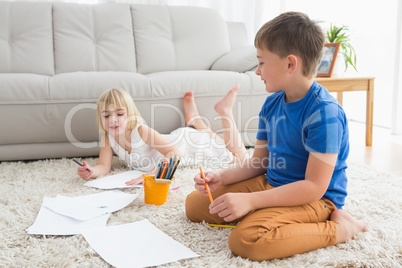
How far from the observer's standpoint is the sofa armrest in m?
2.28

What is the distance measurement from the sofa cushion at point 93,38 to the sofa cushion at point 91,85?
0.52 metres

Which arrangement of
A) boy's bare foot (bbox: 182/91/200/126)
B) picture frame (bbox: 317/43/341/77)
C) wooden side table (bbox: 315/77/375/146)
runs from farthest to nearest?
picture frame (bbox: 317/43/341/77)
wooden side table (bbox: 315/77/375/146)
boy's bare foot (bbox: 182/91/200/126)

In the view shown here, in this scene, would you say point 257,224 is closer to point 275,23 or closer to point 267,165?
point 267,165

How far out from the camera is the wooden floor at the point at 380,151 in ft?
6.47

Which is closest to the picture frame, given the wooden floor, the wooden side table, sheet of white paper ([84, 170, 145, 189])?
the wooden side table

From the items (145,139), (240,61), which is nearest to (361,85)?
(240,61)

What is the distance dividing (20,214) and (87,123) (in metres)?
0.80

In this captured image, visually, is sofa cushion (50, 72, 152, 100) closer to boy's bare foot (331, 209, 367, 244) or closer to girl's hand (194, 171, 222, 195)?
girl's hand (194, 171, 222, 195)

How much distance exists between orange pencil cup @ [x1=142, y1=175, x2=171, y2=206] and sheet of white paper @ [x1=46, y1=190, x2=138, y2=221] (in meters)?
0.06

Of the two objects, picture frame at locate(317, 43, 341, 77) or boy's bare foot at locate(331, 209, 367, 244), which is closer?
boy's bare foot at locate(331, 209, 367, 244)

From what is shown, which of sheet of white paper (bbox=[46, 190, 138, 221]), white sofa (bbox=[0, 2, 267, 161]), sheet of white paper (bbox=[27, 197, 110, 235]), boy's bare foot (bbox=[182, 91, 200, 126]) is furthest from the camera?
boy's bare foot (bbox=[182, 91, 200, 126])

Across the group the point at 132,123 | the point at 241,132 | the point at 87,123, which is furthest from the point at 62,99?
the point at 241,132

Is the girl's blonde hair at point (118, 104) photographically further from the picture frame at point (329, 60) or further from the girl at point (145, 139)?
the picture frame at point (329, 60)

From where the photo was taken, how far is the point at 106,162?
5.96 feet
